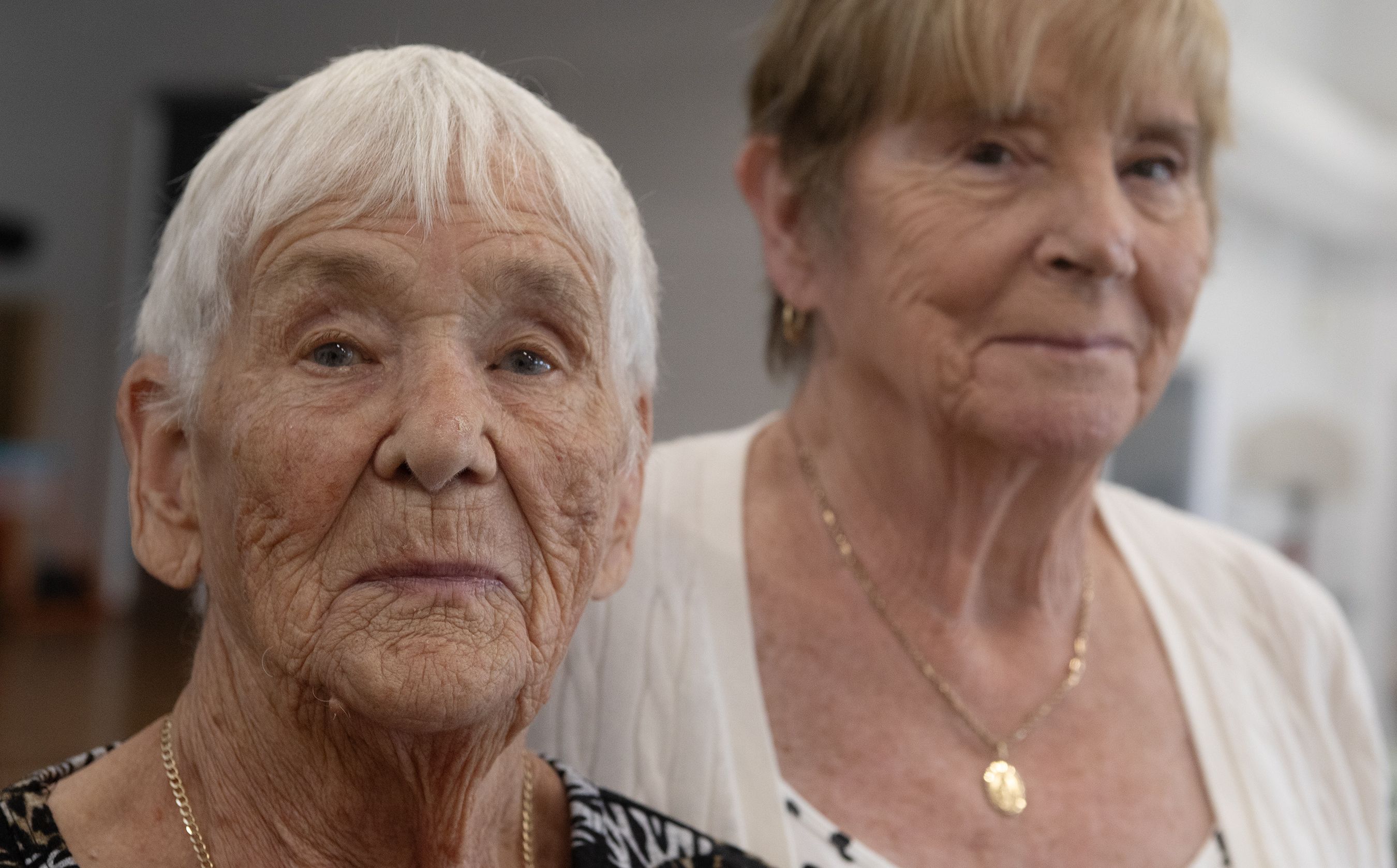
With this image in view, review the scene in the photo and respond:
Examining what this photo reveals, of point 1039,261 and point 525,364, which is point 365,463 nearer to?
point 525,364

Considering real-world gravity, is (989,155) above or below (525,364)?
above

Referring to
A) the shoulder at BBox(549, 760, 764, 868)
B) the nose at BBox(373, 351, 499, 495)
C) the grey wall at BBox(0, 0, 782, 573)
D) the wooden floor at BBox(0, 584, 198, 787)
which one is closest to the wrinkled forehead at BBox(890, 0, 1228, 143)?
the nose at BBox(373, 351, 499, 495)

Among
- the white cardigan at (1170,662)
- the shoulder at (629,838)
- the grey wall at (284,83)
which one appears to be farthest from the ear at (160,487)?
the grey wall at (284,83)

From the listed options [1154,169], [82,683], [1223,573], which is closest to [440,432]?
[1154,169]

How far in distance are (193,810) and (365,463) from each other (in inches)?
15.1

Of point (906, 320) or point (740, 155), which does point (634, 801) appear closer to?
point (906, 320)

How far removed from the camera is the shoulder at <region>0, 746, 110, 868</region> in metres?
1.06

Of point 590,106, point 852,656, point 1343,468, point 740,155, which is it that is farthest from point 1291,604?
point 1343,468

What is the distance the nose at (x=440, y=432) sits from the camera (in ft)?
3.28

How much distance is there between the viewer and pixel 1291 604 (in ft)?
6.23

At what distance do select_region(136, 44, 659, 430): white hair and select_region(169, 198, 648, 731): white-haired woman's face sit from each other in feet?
0.07

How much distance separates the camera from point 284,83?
4324 millimetres

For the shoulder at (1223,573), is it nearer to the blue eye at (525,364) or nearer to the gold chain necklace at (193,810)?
the gold chain necklace at (193,810)

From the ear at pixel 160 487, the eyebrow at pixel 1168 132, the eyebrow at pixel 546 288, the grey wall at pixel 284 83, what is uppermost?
the grey wall at pixel 284 83
